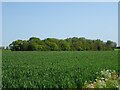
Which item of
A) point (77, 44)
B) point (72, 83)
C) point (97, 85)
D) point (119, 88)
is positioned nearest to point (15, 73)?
point (72, 83)

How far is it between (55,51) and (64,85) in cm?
1096

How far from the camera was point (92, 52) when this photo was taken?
1761cm

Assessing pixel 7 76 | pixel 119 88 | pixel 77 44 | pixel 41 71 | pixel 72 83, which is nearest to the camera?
pixel 119 88

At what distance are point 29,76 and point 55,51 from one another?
998 centimetres

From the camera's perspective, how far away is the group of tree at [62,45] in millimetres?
15555

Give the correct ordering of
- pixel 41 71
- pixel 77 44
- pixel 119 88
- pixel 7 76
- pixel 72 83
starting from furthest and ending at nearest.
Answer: pixel 77 44 → pixel 41 71 → pixel 7 76 → pixel 72 83 → pixel 119 88

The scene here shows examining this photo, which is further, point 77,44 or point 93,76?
point 77,44

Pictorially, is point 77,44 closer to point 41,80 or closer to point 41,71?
point 41,71

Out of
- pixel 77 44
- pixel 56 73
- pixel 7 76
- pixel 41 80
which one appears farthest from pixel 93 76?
pixel 77 44

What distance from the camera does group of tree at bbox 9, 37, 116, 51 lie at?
51.0 feet

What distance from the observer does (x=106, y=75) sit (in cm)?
809

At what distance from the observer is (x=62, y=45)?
17641 millimetres

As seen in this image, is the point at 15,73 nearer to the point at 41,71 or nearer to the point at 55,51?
the point at 41,71

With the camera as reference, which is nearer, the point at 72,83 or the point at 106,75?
the point at 72,83
